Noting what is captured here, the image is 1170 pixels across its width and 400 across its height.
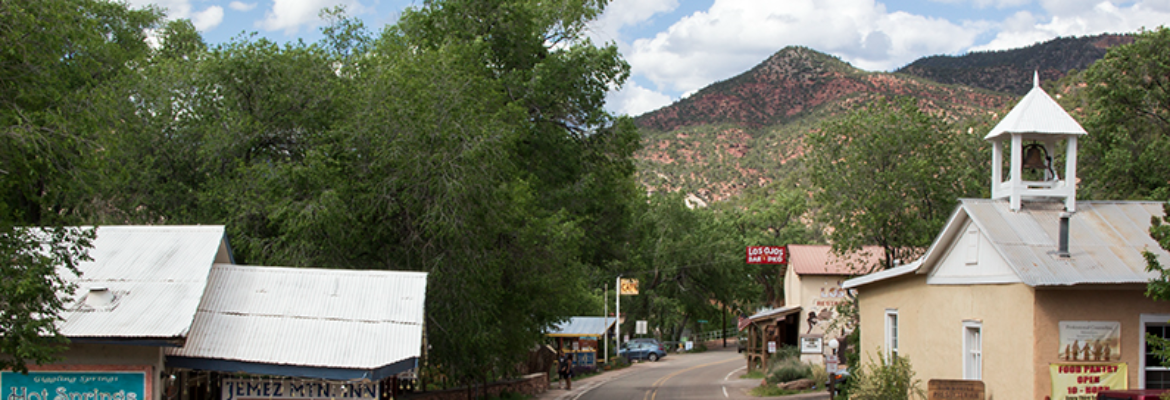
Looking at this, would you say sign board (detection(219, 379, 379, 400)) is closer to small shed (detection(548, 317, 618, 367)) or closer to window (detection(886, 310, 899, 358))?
window (detection(886, 310, 899, 358))

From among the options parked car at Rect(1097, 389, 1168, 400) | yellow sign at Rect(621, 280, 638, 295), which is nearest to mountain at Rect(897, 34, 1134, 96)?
yellow sign at Rect(621, 280, 638, 295)

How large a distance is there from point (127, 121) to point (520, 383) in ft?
50.2

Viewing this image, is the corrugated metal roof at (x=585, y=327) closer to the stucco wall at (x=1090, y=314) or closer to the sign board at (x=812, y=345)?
the sign board at (x=812, y=345)

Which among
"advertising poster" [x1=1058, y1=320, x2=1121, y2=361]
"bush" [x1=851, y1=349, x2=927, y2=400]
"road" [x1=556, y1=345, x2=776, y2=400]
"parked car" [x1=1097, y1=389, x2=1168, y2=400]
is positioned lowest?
"road" [x1=556, y1=345, x2=776, y2=400]

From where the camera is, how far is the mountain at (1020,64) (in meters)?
117

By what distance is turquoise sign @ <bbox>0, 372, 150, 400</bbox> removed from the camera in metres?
10.9

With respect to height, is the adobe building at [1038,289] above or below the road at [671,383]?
above

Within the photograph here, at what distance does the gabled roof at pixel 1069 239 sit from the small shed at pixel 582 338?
3113cm

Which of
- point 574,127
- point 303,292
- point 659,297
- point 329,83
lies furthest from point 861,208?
point 659,297

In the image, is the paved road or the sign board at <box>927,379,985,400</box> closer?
the sign board at <box>927,379,985,400</box>

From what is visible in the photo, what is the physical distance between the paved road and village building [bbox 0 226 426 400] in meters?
18.4

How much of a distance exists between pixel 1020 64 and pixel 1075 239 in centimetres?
12481

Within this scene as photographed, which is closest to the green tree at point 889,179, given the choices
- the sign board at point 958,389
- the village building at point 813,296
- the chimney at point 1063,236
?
the village building at point 813,296

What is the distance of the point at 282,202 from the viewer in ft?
58.4
